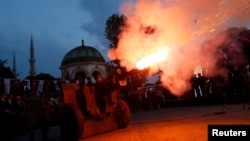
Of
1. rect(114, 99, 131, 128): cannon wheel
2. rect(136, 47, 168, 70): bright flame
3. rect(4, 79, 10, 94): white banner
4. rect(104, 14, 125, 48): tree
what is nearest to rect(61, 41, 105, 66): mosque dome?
rect(104, 14, 125, 48): tree

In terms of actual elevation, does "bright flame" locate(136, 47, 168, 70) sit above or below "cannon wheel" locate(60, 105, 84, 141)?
above

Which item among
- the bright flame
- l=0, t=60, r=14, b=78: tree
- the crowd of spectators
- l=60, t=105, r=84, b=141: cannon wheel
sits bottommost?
l=60, t=105, r=84, b=141: cannon wheel

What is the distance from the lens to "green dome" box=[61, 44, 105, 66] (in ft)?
147

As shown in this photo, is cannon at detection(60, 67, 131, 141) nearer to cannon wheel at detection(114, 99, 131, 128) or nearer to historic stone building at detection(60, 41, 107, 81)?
cannon wheel at detection(114, 99, 131, 128)

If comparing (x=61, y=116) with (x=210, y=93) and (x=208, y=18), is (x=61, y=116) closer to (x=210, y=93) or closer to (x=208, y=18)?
(x=208, y=18)

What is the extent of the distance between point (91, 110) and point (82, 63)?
32.4 meters

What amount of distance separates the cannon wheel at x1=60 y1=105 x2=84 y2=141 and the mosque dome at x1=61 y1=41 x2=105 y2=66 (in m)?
33.2

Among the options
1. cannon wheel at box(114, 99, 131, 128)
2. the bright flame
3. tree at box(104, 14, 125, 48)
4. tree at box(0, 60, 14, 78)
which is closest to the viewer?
cannon wheel at box(114, 99, 131, 128)

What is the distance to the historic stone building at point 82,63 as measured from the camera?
44.1 metres

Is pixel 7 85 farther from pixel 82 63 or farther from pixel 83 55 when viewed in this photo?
pixel 83 55

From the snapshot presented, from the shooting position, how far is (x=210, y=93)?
23.1 m

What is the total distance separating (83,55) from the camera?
149 feet

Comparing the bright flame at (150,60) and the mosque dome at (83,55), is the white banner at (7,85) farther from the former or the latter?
the mosque dome at (83,55)

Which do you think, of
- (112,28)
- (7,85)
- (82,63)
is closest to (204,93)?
(112,28)
